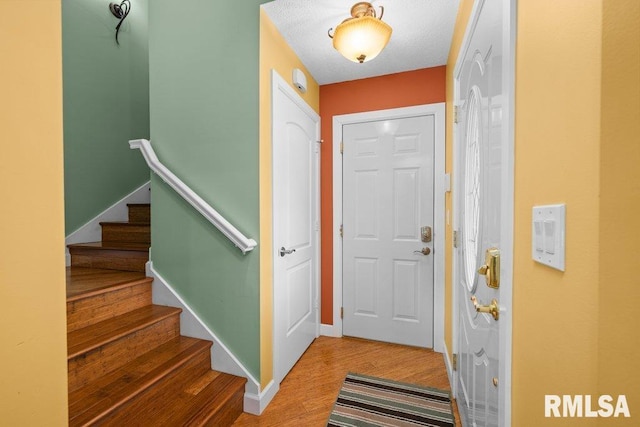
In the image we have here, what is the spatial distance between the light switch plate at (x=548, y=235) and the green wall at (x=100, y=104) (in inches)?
130

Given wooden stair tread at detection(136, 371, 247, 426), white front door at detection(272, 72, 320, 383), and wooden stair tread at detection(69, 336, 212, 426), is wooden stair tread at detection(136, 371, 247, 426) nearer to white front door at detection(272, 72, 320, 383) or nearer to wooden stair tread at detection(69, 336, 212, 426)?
wooden stair tread at detection(69, 336, 212, 426)

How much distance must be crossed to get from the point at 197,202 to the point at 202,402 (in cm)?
114

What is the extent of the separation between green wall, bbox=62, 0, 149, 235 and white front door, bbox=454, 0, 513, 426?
319 cm

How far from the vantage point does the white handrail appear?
1647 millimetres

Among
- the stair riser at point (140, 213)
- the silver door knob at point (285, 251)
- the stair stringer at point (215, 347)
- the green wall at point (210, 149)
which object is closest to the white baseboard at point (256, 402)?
the stair stringer at point (215, 347)

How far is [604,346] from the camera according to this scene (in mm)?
412

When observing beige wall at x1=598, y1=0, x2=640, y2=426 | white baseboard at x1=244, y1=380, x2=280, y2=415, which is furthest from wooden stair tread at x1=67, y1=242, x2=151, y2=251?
beige wall at x1=598, y1=0, x2=640, y2=426

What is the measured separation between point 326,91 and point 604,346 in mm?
2718

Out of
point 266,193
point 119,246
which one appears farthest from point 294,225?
point 119,246

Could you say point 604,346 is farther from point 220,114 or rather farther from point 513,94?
point 220,114

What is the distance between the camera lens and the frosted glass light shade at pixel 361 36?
4.91 feet

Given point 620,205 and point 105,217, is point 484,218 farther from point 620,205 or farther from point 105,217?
point 105,217

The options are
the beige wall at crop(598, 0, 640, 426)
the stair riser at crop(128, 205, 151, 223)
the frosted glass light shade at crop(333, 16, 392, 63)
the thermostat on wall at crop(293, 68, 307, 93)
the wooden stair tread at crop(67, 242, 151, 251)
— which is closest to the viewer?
the beige wall at crop(598, 0, 640, 426)

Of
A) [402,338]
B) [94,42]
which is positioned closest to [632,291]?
[402,338]
